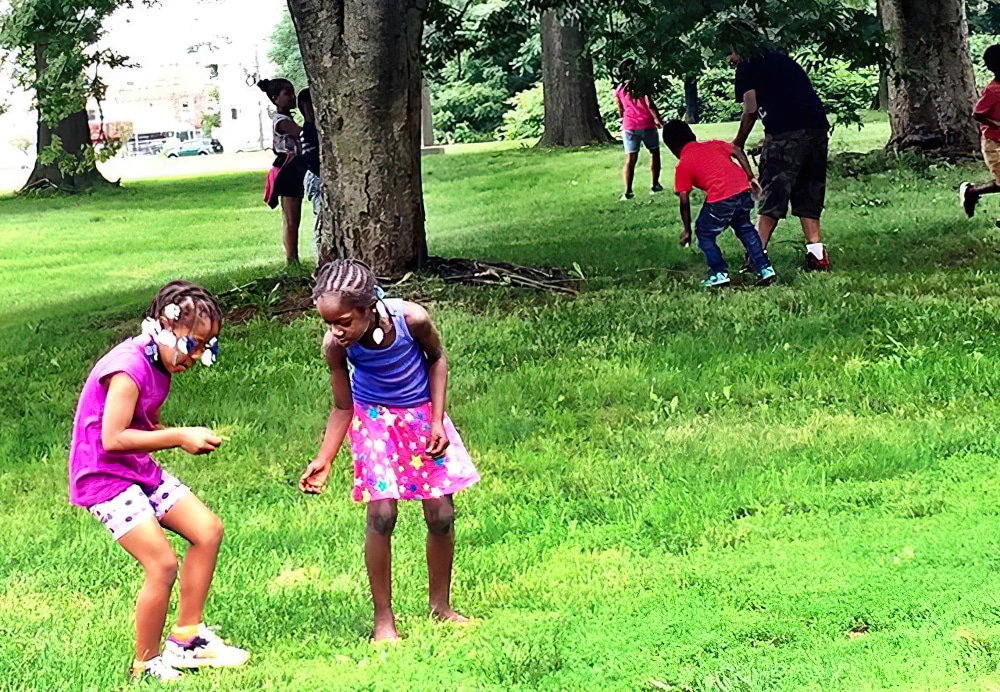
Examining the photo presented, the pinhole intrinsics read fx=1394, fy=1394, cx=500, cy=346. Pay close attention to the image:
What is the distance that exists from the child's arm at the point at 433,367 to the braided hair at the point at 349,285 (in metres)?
0.20

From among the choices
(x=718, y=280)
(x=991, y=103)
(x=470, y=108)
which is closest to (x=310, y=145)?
A: (x=718, y=280)

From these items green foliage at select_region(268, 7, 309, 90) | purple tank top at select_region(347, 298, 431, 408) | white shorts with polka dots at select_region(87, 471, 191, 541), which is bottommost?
white shorts with polka dots at select_region(87, 471, 191, 541)

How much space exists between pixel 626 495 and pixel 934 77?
11816mm

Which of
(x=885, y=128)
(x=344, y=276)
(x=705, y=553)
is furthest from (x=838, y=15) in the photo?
(x=885, y=128)

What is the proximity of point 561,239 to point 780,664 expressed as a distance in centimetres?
1015

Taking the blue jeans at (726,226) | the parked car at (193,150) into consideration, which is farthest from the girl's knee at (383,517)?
the parked car at (193,150)

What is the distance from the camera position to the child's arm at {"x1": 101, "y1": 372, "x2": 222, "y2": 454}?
13.4 ft

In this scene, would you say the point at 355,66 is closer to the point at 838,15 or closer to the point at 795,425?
the point at 838,15

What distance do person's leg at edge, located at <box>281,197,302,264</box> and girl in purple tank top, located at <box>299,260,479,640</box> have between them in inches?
334

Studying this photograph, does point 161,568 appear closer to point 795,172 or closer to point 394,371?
point 394,371

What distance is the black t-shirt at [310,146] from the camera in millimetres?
11914

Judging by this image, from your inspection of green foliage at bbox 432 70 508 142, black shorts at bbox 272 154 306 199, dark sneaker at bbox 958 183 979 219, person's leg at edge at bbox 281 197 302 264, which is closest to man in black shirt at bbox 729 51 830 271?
dark sneaker at bbox 958 183 979 219

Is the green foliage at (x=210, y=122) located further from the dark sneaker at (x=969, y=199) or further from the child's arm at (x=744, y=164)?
the child's arm at (x=744, y=164)

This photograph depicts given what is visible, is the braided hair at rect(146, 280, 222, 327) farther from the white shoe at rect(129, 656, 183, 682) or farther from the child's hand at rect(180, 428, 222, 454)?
the white shoe at rect(129, 656, 183, 682)
